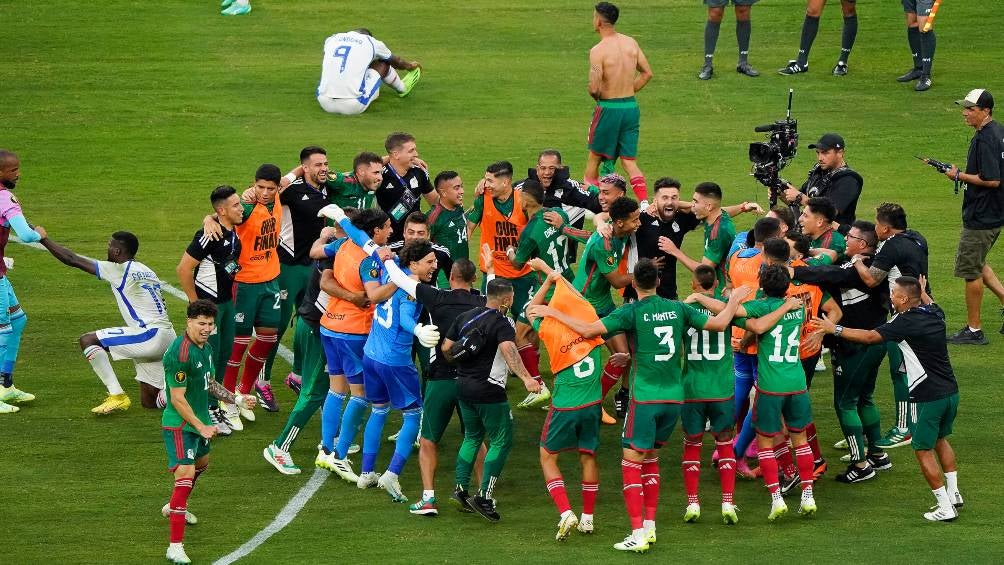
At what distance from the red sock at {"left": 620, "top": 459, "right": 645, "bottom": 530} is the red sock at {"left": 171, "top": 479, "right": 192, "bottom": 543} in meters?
3.35

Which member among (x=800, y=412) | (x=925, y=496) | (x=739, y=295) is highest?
(x=739, y=295)

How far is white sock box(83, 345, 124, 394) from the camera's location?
12906 millimetres

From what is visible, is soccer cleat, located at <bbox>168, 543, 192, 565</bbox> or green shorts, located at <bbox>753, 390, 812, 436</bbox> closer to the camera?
soccer cleat, located at <bbox>168, 543, 192, 565</bbox>

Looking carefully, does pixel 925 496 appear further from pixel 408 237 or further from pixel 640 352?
pixel 408 237

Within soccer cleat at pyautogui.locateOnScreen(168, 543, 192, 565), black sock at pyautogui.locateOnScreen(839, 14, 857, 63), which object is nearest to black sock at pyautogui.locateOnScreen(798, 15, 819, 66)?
black sock at pyautogui.locateOnScreen(839, 14, 857, 63)

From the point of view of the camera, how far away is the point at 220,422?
42.5ft

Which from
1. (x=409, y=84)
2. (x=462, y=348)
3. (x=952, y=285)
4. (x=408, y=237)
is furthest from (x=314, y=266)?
(x=409, y=84)

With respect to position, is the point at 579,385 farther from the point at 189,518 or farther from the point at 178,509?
the point at 189,518

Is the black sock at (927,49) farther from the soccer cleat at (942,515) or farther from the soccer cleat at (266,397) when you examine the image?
the soccer cleat at (266,397)

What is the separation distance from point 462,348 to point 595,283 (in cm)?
250

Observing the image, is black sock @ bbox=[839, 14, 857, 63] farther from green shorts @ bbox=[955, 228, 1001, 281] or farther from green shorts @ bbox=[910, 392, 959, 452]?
green shorts @ bbox=[910, 392, 959, 452]

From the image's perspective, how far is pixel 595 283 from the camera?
1279cm

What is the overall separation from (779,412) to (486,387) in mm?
2394

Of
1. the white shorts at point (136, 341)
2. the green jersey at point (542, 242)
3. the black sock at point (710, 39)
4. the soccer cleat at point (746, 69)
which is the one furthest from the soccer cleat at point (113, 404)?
the soccer cleat at point (746, 69)
